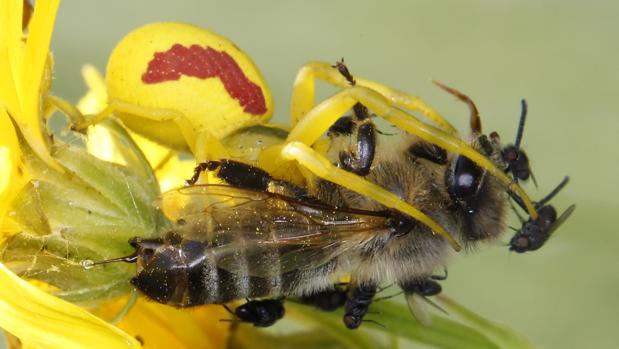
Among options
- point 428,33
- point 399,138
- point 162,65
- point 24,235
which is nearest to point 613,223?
point 428,33

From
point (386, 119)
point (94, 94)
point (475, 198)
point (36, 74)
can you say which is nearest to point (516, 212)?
point (475, 198)

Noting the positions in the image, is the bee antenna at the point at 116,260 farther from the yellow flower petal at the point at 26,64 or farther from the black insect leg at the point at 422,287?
the black insect leg at the point at 422,287

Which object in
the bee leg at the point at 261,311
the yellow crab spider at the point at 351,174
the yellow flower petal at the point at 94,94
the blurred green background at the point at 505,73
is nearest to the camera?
the yellow crab spider at the point at 351,174

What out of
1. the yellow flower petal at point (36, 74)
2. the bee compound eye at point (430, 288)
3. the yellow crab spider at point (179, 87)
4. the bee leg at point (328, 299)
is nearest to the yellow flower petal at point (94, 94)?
the yellow crab spider at point (179, 87)

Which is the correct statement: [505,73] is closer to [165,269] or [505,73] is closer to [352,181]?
[352,181]

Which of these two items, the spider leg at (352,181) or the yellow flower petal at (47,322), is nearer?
the yellow flower petal at (47,322)
